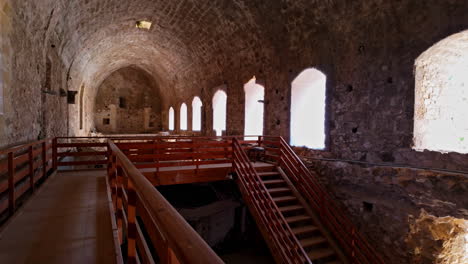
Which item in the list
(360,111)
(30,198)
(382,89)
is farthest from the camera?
(360,111)

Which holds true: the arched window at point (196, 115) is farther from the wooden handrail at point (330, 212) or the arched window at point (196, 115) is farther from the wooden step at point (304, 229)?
the wooden step at point (304, 229)

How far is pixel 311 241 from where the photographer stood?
5742mm

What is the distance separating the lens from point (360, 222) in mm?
6004

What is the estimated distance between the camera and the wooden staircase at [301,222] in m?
5.60

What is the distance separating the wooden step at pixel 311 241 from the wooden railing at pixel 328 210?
286 millimetres

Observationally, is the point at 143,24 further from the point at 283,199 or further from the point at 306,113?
the point at 283,199

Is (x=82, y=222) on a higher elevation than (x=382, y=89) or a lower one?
lower

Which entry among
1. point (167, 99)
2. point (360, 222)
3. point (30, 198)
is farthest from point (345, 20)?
point (167, 99)

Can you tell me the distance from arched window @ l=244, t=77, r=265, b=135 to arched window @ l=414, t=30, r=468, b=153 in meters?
5.61

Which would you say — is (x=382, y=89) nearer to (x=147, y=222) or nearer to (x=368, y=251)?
(x=368, y=251)

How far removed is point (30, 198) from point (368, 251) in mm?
5920

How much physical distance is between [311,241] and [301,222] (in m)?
0.50

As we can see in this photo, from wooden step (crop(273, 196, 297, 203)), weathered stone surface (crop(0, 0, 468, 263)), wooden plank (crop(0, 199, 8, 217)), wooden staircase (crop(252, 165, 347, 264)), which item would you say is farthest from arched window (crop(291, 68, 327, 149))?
wooden plank (crop(0, 199, 8, 217))

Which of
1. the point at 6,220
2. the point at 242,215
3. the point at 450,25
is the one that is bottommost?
the point at 242,215
